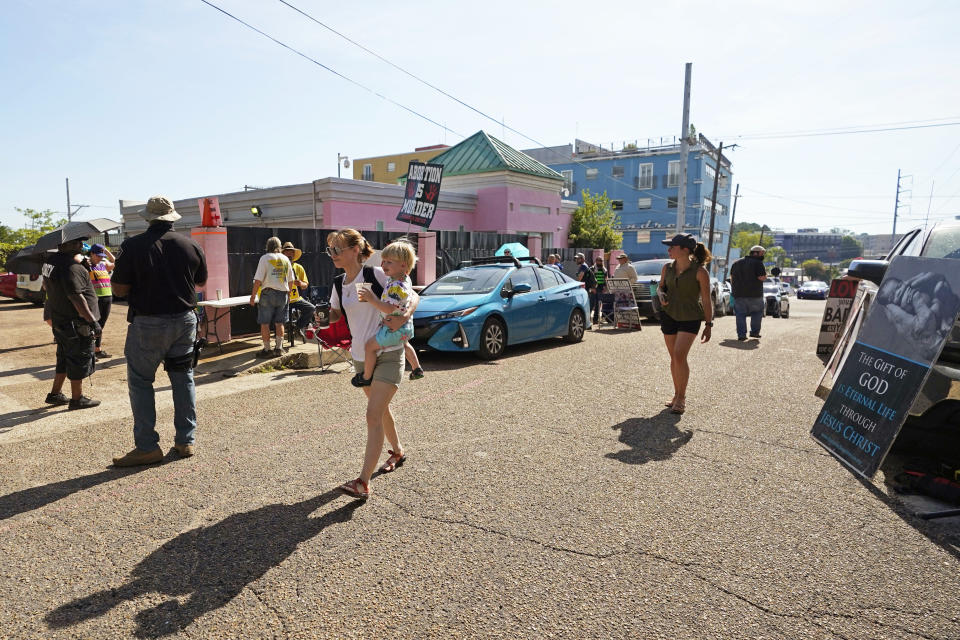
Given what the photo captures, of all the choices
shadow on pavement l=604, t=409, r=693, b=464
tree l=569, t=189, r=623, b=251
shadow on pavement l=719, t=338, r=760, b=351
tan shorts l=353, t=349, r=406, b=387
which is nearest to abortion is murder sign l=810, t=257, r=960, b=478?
shadow on pavement l=604, t=409, r=693, b=464

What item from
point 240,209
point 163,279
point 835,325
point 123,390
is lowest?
point 123,390

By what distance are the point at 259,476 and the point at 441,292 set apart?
6.01 metres

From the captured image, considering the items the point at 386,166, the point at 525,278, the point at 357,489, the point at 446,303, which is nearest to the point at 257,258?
the point at 446,303

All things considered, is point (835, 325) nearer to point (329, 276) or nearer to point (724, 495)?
point (724, 495)

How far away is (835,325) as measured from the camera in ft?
31.3

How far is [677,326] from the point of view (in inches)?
255

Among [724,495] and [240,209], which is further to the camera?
[240,209]

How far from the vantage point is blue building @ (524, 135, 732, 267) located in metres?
56.8

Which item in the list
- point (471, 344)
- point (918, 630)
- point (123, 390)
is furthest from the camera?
point (471, 344)

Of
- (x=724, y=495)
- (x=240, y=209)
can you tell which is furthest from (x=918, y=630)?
(x=240, y=209)

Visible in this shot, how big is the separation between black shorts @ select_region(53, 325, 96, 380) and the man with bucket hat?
3500 millimetres

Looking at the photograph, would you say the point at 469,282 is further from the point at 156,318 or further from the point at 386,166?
the point at 386,166

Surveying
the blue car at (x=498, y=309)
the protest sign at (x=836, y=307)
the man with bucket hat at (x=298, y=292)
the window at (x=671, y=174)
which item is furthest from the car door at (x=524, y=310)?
the window at (x=671, y=174)

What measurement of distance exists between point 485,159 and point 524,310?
19.0 meters
